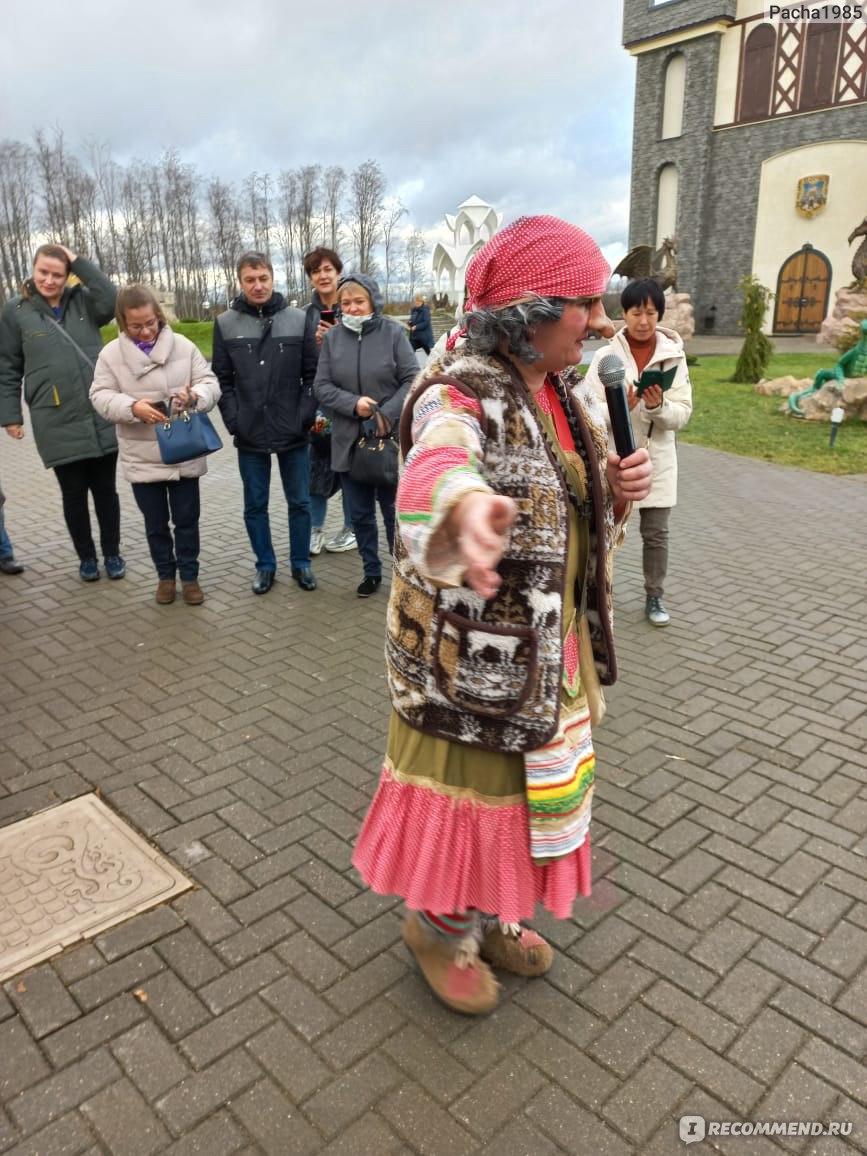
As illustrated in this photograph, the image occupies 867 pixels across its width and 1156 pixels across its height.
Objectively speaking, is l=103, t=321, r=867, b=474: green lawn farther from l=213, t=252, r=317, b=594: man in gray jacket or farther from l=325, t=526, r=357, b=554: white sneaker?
l=213, t=252, r=317, b=594: man in gray jacket

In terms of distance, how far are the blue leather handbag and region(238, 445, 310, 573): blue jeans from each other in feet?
1.28

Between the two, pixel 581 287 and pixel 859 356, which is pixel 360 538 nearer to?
pixel 581 287

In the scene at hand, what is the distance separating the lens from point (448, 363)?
191 cm

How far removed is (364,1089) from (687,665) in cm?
314

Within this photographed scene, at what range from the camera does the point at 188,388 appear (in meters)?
5.25

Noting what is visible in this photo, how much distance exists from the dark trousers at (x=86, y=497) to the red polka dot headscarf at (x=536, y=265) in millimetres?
4448

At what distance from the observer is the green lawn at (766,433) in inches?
431

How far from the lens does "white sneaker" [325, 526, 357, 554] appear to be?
684cm

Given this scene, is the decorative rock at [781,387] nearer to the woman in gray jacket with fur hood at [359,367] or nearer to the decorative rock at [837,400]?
the decorative rock at [837,400]

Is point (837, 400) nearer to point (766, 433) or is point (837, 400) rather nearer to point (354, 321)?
point (766, 433)

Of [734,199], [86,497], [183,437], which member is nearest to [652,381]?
[183,437]

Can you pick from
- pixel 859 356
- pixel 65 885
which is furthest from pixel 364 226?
pixel 65 885

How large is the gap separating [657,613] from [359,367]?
7.99 feet

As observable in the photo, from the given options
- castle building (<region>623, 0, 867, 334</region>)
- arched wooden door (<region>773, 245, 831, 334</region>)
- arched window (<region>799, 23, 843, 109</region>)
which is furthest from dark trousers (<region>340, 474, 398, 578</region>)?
arched window (<region>799, 23, 843, 109</region>)
